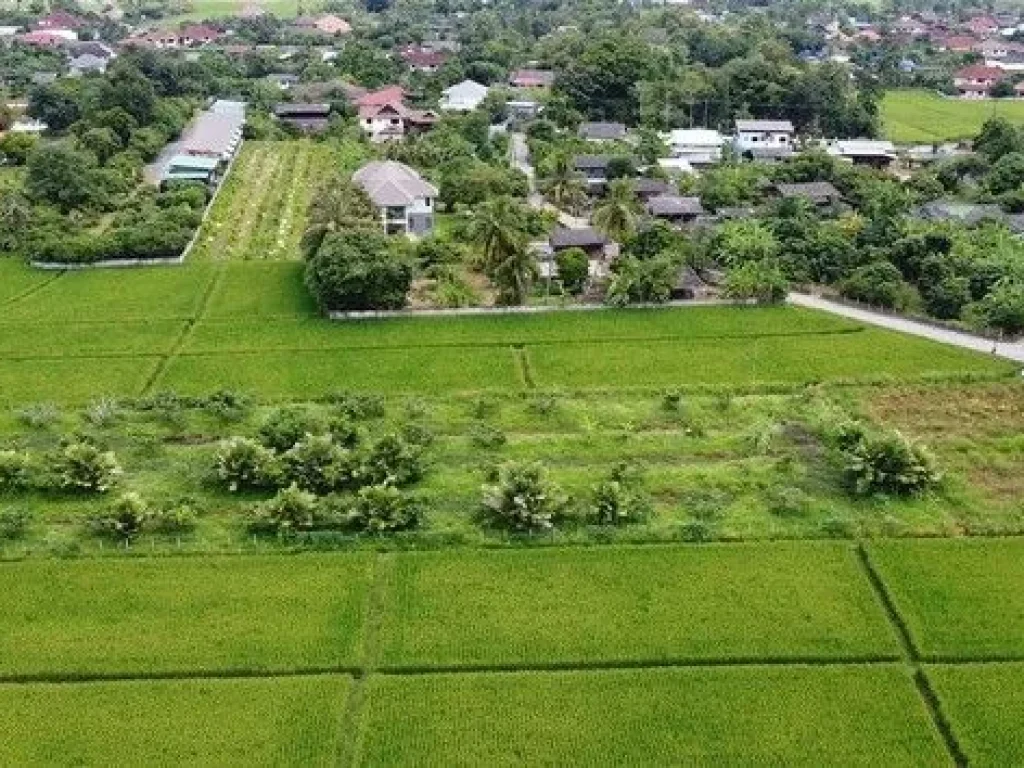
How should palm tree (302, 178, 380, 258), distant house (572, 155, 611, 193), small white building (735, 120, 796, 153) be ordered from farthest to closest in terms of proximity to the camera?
small white building (735, 120, 796, 153)
distant house (572, 155, 611, 193)
palm tree (302, 178, 380, 258)

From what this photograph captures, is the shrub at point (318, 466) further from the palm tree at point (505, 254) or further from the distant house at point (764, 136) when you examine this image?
the distant house at point (764, 136)

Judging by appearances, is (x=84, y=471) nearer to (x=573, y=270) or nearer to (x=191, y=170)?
(x=573, y=270)

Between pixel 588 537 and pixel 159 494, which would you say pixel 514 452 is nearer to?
pixel 588 537

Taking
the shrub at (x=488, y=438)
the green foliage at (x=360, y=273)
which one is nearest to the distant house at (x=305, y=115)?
the green foliage at (x=360, y=273)

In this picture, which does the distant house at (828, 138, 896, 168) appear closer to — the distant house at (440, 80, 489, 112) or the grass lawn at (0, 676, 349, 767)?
the distant house at (440, 80, 489, 112)

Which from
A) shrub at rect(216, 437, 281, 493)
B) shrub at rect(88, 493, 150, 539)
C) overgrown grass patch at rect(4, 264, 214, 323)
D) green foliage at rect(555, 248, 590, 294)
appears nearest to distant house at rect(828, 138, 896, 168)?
green foliage at rect(555, 248, 590, 294)

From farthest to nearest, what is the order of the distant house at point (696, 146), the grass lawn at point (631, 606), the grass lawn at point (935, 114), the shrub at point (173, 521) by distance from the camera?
the grass lawn at point (935, 114) → the distant house at point (696, 146) → the shrub at point (173, 521) → the grass lawn at point (631, 606)

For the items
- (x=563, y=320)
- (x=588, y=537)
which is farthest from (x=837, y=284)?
(x=588, y=537)
